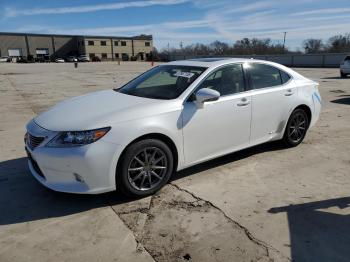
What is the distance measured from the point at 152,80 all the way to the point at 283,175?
2358mm

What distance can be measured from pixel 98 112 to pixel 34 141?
79cm

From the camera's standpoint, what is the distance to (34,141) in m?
4.01

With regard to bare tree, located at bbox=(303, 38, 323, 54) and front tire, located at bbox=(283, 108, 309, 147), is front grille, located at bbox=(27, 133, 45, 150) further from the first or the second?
bare tree, located at bbox=(303, 38, 323, 54)

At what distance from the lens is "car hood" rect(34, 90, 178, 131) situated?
12.6 ft

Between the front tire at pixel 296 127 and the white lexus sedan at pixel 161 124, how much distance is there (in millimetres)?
20

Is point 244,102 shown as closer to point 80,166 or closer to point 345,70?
point 80,166

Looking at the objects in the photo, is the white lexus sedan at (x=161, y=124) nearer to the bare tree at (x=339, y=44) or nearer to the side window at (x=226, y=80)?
the side window at (x=226, y=80)

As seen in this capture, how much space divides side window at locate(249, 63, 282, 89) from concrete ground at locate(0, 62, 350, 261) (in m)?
1.18

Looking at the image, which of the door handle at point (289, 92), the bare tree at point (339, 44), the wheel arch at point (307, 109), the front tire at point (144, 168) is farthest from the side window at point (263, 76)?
the bare tree at point (339, 44)

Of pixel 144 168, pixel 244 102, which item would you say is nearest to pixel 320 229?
pixel 144 168

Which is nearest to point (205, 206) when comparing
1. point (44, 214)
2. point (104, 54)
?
point (44, 214)

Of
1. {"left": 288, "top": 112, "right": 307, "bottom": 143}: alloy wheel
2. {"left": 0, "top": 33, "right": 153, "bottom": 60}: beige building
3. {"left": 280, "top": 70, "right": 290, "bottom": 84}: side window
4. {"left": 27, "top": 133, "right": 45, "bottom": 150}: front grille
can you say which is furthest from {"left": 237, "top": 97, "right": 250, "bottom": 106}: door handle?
{"left": 0, "top": 33, "right": 153, "bottom": 60}: beige building

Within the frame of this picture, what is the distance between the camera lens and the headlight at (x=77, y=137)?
3703mm

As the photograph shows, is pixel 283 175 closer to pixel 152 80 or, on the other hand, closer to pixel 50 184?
pixel 152 80
